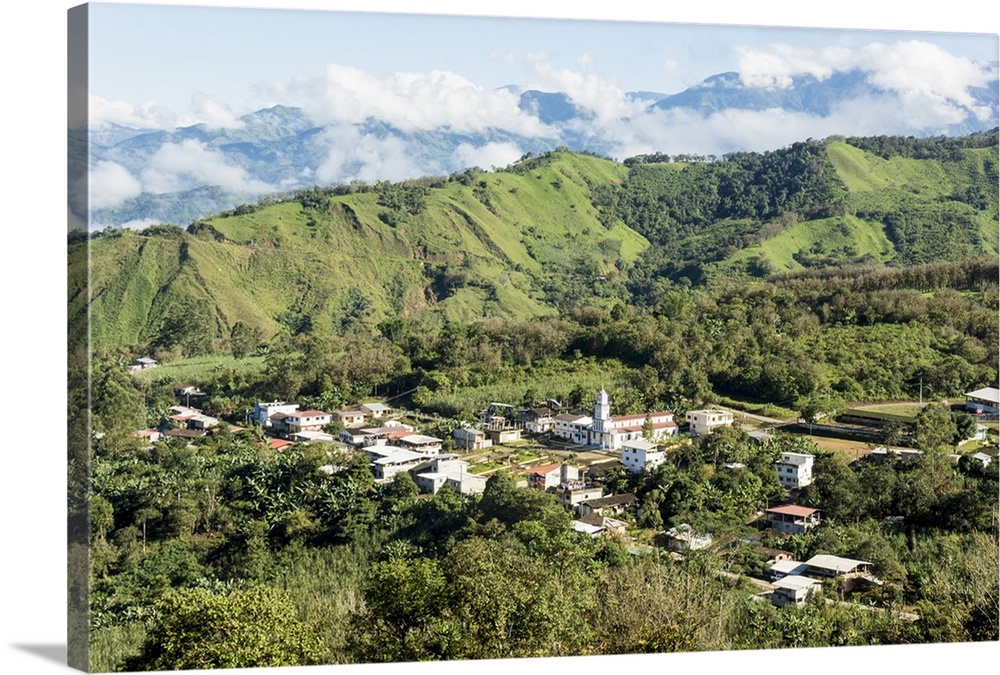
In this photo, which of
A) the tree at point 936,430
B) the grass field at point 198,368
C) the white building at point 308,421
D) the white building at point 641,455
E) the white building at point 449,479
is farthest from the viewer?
the white building at point 308,421

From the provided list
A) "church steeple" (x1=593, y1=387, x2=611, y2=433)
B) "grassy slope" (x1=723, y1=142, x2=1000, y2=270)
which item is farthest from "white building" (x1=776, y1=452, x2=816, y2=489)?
"grassy slope" (x1=723, y1=142, x2=1000, y2=270)

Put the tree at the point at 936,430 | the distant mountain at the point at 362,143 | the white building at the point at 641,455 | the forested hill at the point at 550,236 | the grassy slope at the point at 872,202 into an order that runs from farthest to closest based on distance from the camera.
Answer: the grassy slope at the point at 872,202 → the forested hill at the point at 550,236 → the tree at the point at 936,430 → the white building at the point at 641,455 → the distant mountain at the point at 362,143

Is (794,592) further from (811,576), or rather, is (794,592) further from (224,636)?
(224,636)

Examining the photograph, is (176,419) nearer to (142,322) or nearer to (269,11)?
(142,322)

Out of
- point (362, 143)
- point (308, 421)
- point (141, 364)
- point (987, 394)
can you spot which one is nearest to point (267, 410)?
point (308, 421)

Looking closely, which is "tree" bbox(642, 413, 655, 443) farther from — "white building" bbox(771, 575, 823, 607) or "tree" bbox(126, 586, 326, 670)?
"tree" bbox(126, 586, 326, 670)

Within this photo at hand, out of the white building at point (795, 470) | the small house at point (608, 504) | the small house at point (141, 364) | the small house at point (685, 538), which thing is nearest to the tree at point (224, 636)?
the small house at point (141, 364)

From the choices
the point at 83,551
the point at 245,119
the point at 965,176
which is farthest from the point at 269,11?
the point at 965,176

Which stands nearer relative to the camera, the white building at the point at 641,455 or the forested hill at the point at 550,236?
the white building at the point at 641,455

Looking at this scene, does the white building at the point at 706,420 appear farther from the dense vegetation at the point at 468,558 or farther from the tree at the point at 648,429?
the tree at the point at 648,429
